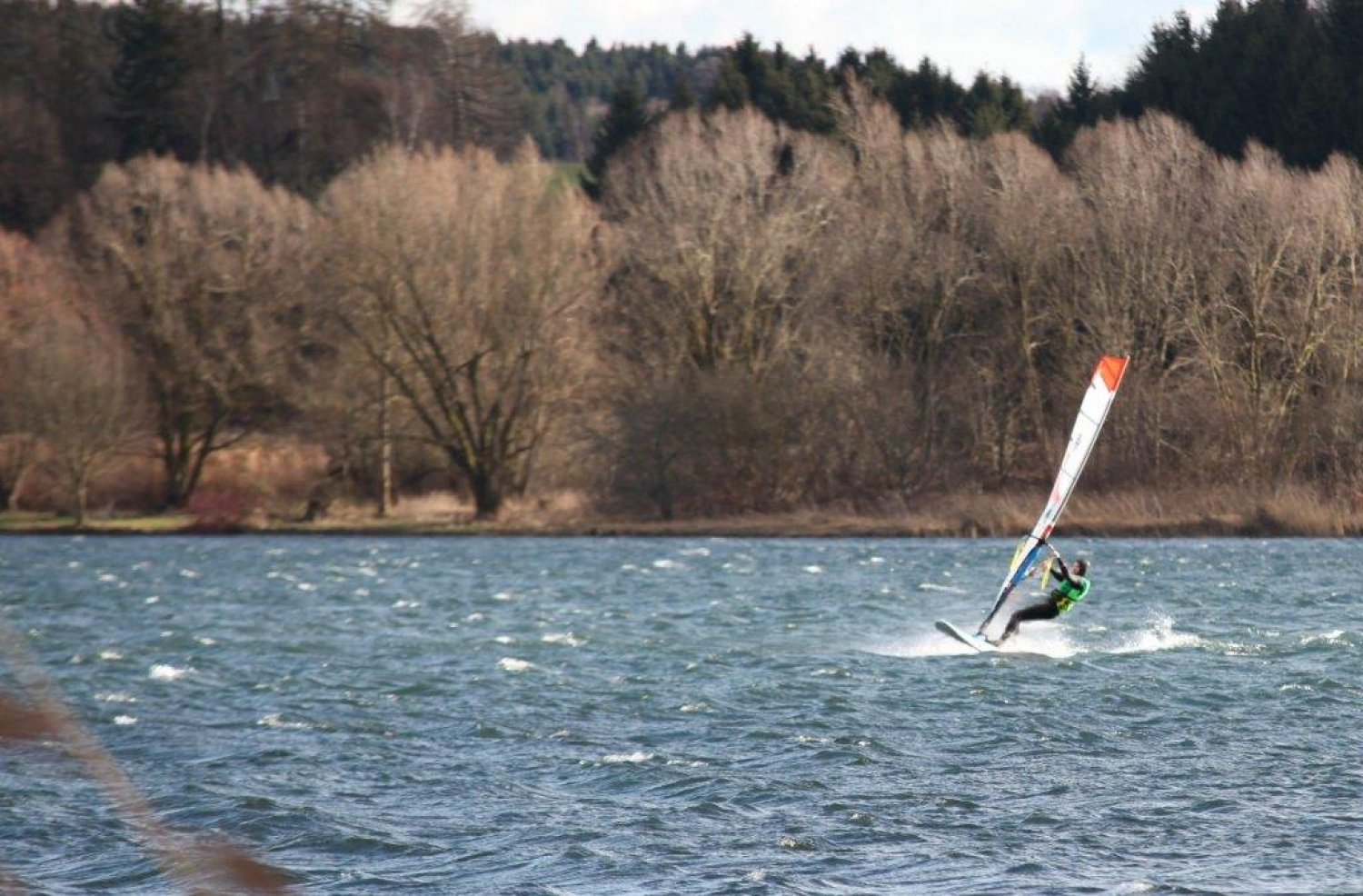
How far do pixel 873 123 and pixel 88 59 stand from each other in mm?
34040

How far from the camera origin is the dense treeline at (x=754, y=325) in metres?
41.2

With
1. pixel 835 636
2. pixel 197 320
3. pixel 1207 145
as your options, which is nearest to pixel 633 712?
pixel 835 636

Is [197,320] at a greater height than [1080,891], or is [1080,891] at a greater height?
[197,320]

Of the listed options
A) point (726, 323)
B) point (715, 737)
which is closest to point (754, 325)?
point (726, 323)

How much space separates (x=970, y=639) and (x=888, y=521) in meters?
20.6

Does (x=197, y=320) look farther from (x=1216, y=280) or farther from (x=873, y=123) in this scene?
(x=1216, y=280)

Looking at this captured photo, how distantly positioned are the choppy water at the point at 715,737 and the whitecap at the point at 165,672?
0.11 m

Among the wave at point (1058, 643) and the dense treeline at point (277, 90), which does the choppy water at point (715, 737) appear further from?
the dense treeline at point (277, 90)

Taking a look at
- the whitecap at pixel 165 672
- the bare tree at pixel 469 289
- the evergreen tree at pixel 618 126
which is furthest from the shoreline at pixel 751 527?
the evergreen tree at pixel 618 126

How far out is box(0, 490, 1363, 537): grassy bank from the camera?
122 ft

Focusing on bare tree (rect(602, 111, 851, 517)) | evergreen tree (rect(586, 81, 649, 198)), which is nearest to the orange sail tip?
bare tree (rect(602, 111, 851, 517))

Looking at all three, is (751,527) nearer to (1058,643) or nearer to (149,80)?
(1058,643)

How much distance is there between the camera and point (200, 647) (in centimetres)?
2148

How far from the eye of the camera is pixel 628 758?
13547mm
